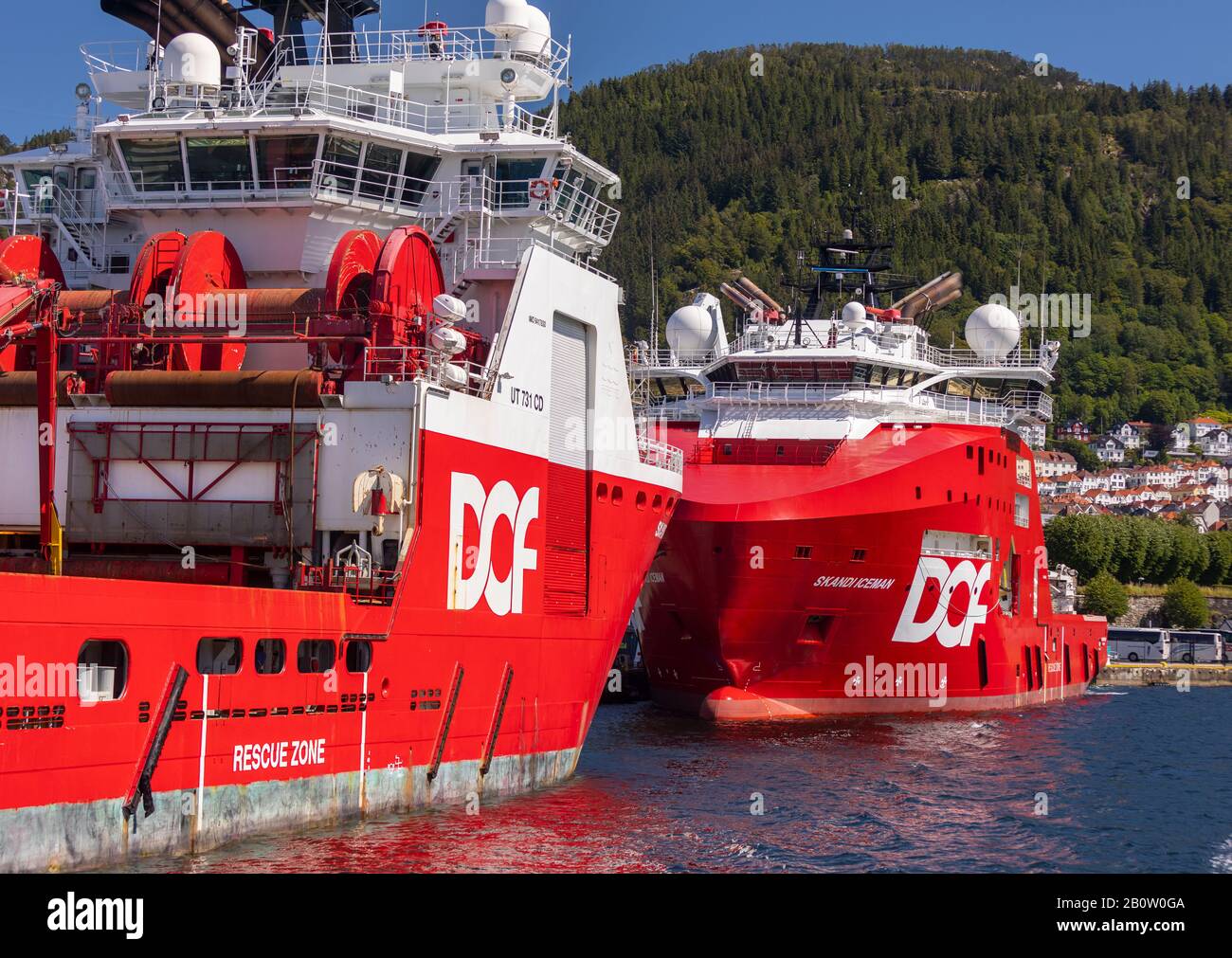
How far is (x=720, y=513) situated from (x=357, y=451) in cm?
1640

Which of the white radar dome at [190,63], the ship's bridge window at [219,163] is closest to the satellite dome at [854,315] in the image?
the white radar dome at [190,63]

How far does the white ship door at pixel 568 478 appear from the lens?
2538 cm

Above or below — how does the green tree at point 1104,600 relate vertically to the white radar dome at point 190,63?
below

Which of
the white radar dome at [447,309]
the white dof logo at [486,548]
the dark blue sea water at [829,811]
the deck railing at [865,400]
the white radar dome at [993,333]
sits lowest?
the dark blue sea water at [829,811]

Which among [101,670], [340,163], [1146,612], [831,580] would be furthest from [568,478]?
[1146,612]

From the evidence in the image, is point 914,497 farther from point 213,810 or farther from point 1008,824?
point 213,810

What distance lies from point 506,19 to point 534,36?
631mm

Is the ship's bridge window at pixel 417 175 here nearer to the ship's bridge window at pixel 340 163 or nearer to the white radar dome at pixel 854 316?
the ship's bridge window at pixel 340 163

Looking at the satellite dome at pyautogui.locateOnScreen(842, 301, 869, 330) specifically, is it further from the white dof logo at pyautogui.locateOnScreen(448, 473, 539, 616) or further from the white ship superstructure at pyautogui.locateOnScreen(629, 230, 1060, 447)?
the white dof logo at pyautogui.locateOnScreen(448, 473, 539, 616)

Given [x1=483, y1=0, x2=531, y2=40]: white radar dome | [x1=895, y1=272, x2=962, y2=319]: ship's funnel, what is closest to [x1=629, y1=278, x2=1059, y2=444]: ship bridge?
[x1=895, y1=272, x2=962, y2=319]: ship's funnel

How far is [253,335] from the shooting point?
2331cm

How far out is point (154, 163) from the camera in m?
26.3

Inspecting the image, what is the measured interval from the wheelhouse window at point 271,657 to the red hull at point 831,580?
18.9m
